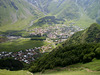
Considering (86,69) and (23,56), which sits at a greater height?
(86,69)

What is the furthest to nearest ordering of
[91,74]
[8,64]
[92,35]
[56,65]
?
[92,35] < [8,64] < [56,65] < [91,74]

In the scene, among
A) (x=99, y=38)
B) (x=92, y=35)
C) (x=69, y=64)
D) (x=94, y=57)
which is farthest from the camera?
(x=92, y=35)

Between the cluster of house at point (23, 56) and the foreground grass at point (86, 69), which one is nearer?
the foreground grass at point (86, 69)

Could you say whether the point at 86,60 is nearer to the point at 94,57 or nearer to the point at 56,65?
the point at 94,57

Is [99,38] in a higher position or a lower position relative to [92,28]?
lower

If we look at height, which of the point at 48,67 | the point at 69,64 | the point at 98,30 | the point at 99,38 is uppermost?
the point at 98,30

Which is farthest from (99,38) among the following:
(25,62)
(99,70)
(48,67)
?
(25,62)

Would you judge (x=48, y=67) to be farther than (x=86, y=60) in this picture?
Yes

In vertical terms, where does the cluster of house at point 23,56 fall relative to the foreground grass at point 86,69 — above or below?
below

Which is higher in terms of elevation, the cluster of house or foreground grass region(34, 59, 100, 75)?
foreground grass region(34, 59, 100, 75)

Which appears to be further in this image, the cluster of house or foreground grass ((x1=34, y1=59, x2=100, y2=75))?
the cluster of house

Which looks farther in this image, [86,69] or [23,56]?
[23,56]
